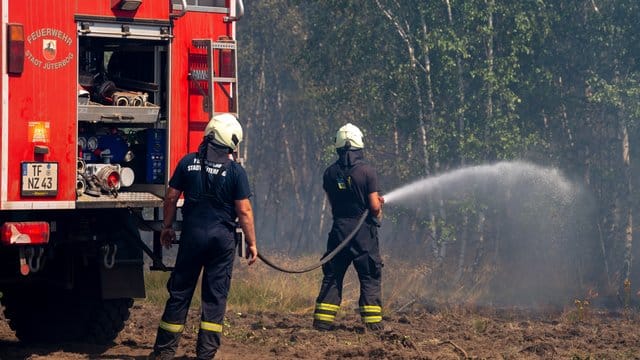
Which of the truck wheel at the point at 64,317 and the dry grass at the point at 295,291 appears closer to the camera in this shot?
the truck wheel at the point at 64,317

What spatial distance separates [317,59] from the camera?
2192cm

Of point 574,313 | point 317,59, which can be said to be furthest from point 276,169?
point 574,313

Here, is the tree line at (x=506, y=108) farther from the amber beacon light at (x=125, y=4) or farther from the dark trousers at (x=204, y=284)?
the amber beacon light at (x=125, y=4)

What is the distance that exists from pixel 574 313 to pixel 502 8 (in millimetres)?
8187

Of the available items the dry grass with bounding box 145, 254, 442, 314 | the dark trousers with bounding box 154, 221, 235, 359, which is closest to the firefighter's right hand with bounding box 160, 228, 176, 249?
the dark trousers with bounding box 154, 221, 235, 359

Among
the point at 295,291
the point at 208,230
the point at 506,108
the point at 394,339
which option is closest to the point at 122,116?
the point at 208,230

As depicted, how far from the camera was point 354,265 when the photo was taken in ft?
35.3

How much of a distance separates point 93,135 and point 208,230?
1547 mm

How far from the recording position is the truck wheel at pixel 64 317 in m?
9.62

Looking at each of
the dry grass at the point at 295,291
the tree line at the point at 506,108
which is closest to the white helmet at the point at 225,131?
the dry grass at the point at 295,291

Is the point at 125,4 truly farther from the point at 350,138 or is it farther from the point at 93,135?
the point at 350,138

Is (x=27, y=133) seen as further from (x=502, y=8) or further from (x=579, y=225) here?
(x=579, y=225)

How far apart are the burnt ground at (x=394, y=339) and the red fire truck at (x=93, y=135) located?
0.52m

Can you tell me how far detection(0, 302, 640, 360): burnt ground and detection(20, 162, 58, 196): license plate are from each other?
4.85ft
